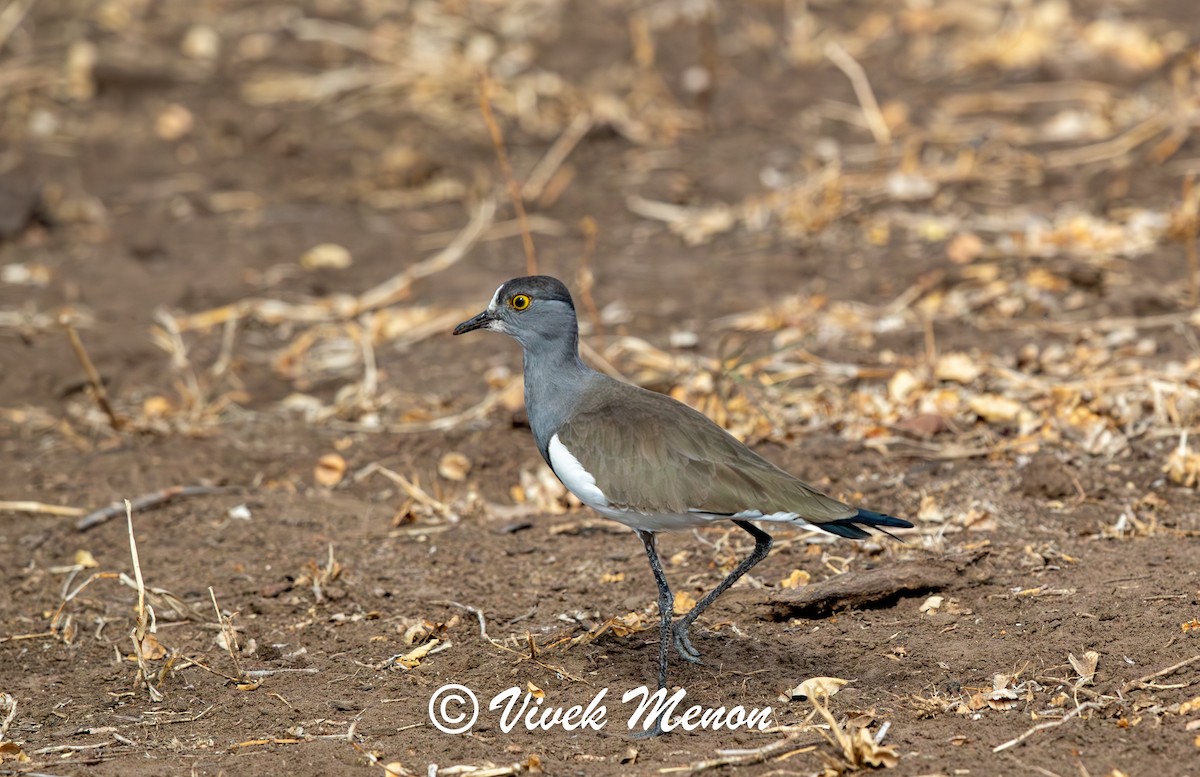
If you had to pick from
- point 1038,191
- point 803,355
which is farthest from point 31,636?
point 1038,191

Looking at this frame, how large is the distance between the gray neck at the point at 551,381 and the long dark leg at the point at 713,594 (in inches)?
28.2

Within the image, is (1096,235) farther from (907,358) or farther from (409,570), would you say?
(409,570)

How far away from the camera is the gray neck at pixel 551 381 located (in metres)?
4.85

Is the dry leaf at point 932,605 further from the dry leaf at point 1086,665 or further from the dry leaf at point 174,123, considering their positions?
the dry leaf at point 174,123

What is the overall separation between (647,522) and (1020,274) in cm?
411

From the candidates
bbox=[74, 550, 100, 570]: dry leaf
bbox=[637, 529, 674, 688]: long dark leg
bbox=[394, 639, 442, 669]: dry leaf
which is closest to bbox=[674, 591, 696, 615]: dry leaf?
bbox=[637, 529, 674, 688]: long dark leg

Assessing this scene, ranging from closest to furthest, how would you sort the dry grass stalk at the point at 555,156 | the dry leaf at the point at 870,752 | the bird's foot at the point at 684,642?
the dry leaf at the point at 870,752 → the bird's foot at the point at 684,642 → the dry grass stalk at the point at 555,156

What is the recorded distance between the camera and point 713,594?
15.3 feet

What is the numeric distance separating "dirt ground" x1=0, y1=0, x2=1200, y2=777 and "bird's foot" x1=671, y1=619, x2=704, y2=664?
0.08 metres

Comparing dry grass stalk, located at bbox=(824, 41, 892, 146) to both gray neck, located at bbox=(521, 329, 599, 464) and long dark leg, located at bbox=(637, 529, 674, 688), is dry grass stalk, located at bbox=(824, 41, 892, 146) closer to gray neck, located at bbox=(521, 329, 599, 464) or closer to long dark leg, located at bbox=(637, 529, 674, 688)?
gray neck, located at bbox=(521, 329, 599, 464)

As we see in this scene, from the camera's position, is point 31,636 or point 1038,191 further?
point 1038,191

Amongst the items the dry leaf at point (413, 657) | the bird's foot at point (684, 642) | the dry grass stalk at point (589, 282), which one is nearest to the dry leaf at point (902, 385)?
the dry grass stalk at point (589, 282)

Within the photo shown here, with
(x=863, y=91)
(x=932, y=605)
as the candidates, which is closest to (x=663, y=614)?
(x=932, y=605)

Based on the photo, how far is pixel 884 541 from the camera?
18.2 feet
